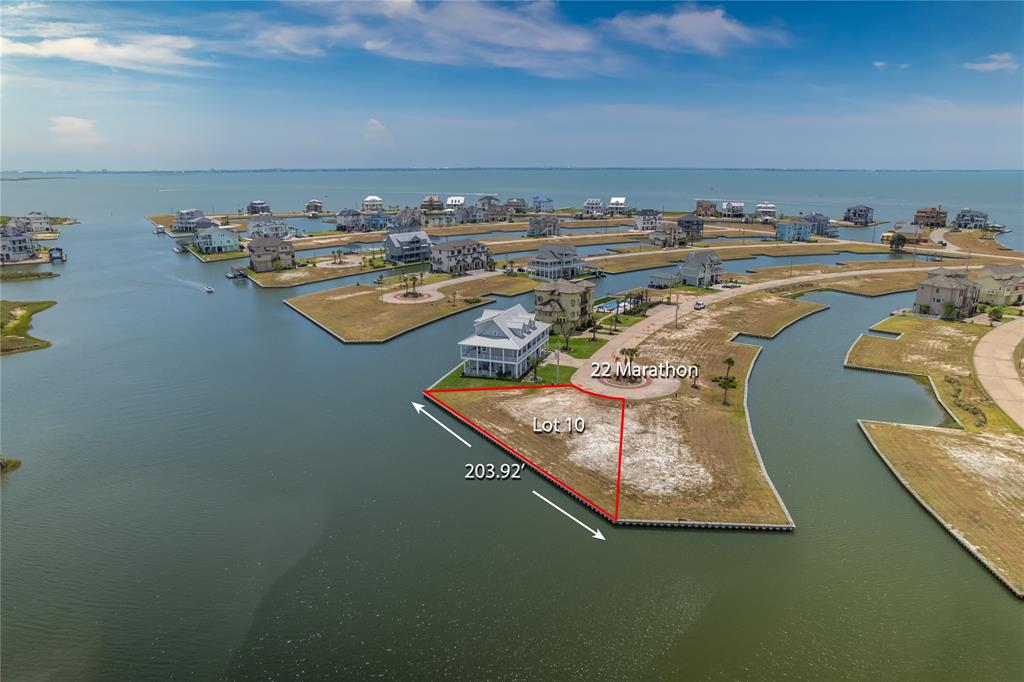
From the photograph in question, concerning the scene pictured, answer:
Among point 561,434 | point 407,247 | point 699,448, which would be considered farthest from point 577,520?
point 407,247

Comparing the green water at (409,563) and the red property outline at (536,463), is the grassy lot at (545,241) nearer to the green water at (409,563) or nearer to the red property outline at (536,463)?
the red property outline at (536,463)

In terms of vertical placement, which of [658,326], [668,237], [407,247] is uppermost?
[668,237]

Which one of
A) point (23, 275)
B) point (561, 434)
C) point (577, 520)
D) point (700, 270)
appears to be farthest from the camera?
point (23, 275)

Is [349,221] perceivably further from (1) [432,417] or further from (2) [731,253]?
(1) [432,417]

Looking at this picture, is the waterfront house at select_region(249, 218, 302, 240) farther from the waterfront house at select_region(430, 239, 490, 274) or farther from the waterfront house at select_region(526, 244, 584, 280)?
the waterfront house at select_region(526, 244, 584, 280)

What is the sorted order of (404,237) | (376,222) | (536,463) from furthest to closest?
(376,222), (404,237), (536,463)

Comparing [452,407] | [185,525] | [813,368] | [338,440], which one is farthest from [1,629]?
[813,368]
